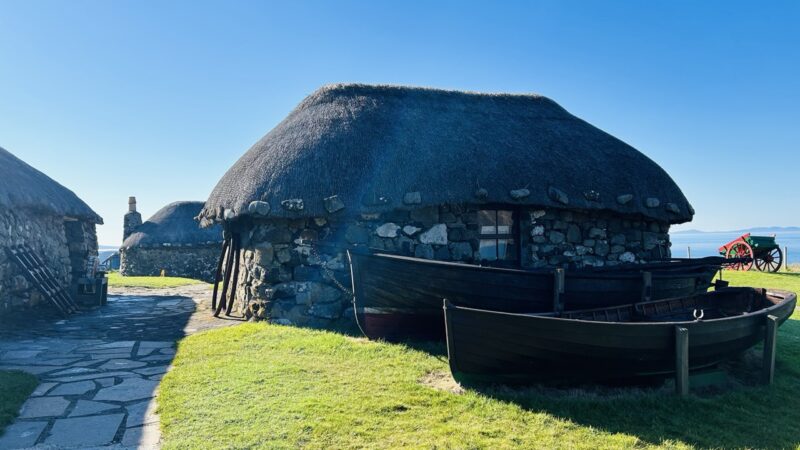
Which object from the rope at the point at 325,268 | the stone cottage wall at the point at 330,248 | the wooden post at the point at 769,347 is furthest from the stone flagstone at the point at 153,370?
the wooden post at the point at 769,347

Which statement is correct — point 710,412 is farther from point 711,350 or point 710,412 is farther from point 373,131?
point 373,131

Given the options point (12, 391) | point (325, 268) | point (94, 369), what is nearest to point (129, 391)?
point (12, 391)

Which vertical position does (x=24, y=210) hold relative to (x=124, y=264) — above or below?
above

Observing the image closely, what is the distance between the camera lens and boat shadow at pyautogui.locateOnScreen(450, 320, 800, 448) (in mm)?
3865

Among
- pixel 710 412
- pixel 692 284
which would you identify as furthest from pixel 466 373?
pixel 692 284

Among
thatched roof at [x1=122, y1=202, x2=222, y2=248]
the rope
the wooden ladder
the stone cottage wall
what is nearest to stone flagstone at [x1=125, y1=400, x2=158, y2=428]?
the stone cottage wall

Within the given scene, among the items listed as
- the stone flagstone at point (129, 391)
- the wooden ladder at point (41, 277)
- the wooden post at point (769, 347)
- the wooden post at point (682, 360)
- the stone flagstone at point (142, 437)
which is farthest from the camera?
the wooden ladder at point (41, 277)

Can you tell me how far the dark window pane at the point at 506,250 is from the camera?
8.73 metres

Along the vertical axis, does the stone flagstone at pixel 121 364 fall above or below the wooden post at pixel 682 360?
below

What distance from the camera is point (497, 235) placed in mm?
8688

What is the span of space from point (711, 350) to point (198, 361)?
5.83 m

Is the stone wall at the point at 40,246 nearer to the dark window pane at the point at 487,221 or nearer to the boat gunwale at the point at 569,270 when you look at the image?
the boat gunwale at the point at 569,270

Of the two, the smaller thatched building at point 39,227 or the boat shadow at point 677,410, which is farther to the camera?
the smaller thatched building at point 39,227

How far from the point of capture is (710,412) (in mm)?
4371
